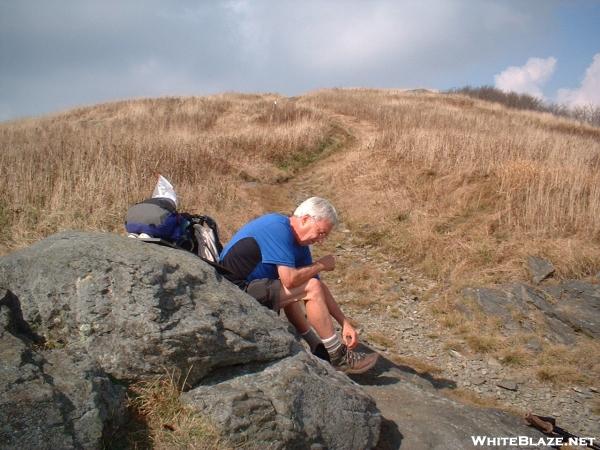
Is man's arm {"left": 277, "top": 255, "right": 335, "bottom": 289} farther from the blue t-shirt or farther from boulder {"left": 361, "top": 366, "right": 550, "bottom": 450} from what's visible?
boulder {"left": 361, "top": 366, "right": 550, "bottom": 450}

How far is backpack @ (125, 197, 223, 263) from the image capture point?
3.26 m

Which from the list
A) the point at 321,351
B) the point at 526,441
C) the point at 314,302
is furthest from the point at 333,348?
the point at 526,441

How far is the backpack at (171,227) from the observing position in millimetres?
3258

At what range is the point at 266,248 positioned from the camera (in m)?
3.58

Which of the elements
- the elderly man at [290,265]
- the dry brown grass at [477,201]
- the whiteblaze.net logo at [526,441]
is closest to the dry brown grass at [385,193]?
the dry brown grass at [477,201]

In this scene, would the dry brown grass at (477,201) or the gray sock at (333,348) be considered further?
the dry brown grass at (477,201)

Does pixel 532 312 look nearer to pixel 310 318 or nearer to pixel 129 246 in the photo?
pixel 310 318

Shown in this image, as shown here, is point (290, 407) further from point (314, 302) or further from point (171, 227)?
point (171, 227)

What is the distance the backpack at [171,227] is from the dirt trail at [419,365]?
1632 mm

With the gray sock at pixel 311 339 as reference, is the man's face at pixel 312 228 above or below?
above

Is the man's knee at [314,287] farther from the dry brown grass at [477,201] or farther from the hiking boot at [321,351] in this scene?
the dry brown grass at [477,201]

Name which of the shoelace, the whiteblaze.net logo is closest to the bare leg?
the shoelace

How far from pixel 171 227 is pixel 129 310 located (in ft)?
3.25

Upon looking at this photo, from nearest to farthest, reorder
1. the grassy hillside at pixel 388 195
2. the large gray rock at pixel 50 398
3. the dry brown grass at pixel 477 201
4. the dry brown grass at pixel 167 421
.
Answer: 1. the large gray rock at pixel 50 398
2. the dry brown grass at pixel 167 421
3. the grassy hillside at pixel 388 195
4. the dry brown grass at pixel 477 201
